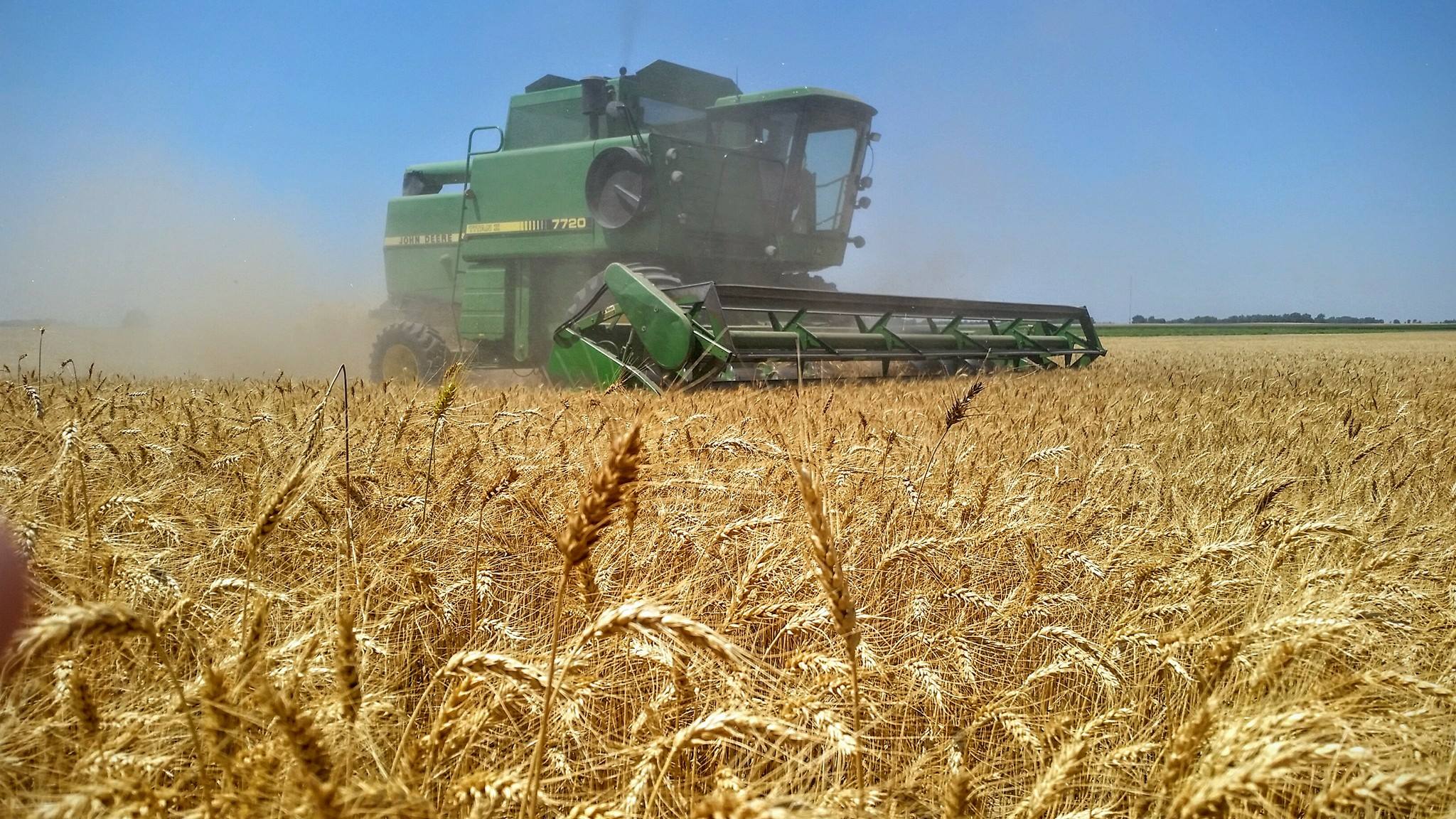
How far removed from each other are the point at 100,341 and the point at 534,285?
1152cm

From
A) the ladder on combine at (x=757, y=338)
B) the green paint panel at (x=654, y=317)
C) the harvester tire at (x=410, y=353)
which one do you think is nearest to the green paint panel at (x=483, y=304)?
the harvester tire at (x=410, y=353)

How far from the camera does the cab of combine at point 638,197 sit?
26.4 ft

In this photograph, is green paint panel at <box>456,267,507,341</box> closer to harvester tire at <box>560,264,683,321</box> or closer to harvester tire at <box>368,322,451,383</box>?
harvester tire at <box>368,322,451,383</box>

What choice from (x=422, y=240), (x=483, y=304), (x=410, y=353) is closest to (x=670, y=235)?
(x=483, y=304)

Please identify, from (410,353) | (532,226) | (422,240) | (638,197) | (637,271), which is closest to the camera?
(637,271)

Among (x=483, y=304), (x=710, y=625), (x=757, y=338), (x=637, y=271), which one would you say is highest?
(x=637, y=271)

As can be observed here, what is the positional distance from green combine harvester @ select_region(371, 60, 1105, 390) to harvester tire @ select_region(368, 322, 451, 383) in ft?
0.07

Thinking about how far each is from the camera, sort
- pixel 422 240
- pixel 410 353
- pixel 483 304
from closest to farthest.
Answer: pixel 410 353 → pixel 483 304 → pixel 422 240

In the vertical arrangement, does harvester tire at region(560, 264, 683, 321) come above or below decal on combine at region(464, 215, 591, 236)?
below

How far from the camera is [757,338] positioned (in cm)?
599

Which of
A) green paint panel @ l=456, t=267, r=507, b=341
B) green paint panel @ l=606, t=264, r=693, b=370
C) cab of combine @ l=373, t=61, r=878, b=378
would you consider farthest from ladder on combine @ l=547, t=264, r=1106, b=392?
green paint panel @ l=456, t=267, r=507, b=341

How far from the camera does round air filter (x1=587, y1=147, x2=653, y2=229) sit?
25.8 ft

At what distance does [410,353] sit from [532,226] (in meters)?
1.93

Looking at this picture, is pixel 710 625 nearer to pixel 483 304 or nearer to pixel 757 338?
pixel 757 338
